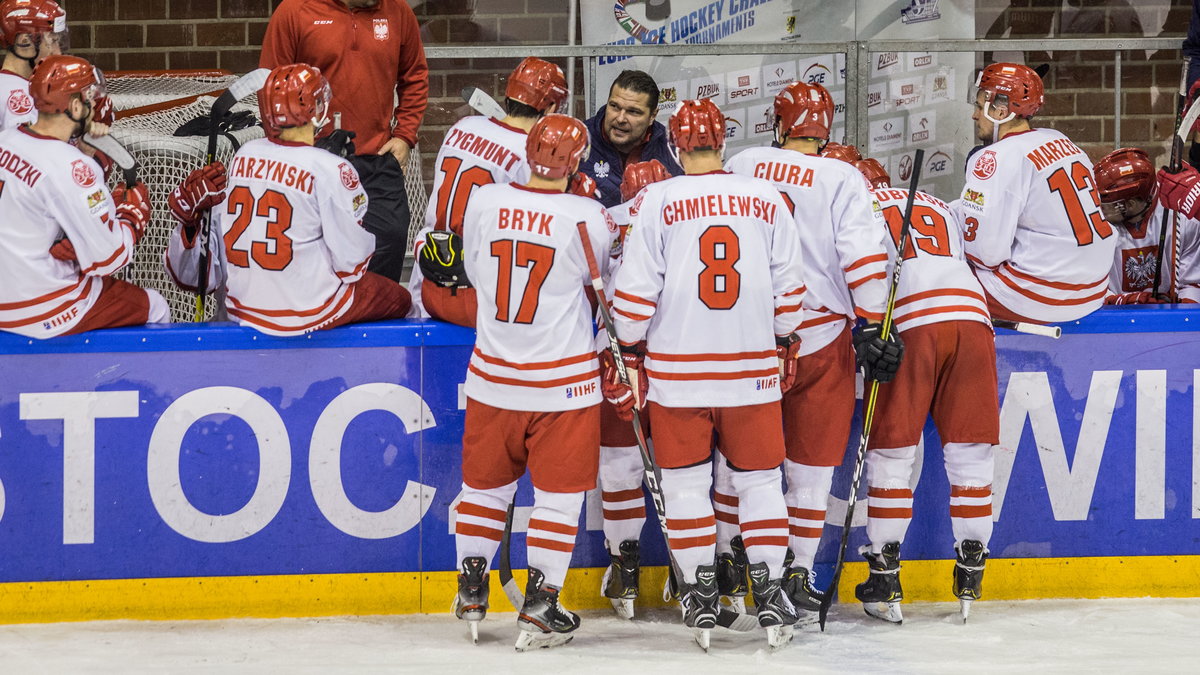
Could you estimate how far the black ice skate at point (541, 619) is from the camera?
11.9 ft

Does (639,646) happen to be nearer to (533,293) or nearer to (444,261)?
(533,293)

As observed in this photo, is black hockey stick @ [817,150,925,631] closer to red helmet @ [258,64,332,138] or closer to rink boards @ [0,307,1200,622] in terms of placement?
rink boards @ [0,307,1200,622]

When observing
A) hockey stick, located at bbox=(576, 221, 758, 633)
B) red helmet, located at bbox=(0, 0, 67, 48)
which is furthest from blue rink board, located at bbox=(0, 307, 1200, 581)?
red helmet, located at bbox=(0, 0, 67, 48)

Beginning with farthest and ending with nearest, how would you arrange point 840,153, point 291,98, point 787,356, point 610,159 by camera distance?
point 610,159 < point 840,153 < point 291,98 < point 787,356

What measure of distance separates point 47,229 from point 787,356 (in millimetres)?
1988

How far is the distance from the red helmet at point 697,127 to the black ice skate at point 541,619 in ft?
3.82

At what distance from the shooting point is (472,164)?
4.16 metres

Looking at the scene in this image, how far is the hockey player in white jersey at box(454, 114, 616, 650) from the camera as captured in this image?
11.8ft

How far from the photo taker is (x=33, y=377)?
390 centimetres

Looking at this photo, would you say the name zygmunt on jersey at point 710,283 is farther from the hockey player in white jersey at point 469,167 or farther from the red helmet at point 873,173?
the red helmet at point 873,173

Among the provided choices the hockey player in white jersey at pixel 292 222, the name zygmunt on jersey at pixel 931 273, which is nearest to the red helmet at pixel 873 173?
the name zygmunt on jersey at pixel 931 273

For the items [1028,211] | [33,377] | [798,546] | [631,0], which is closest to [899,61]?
[631,0]

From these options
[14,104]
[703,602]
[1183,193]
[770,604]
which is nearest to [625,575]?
[703,602]

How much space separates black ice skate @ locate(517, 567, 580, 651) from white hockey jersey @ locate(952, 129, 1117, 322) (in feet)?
5.16
